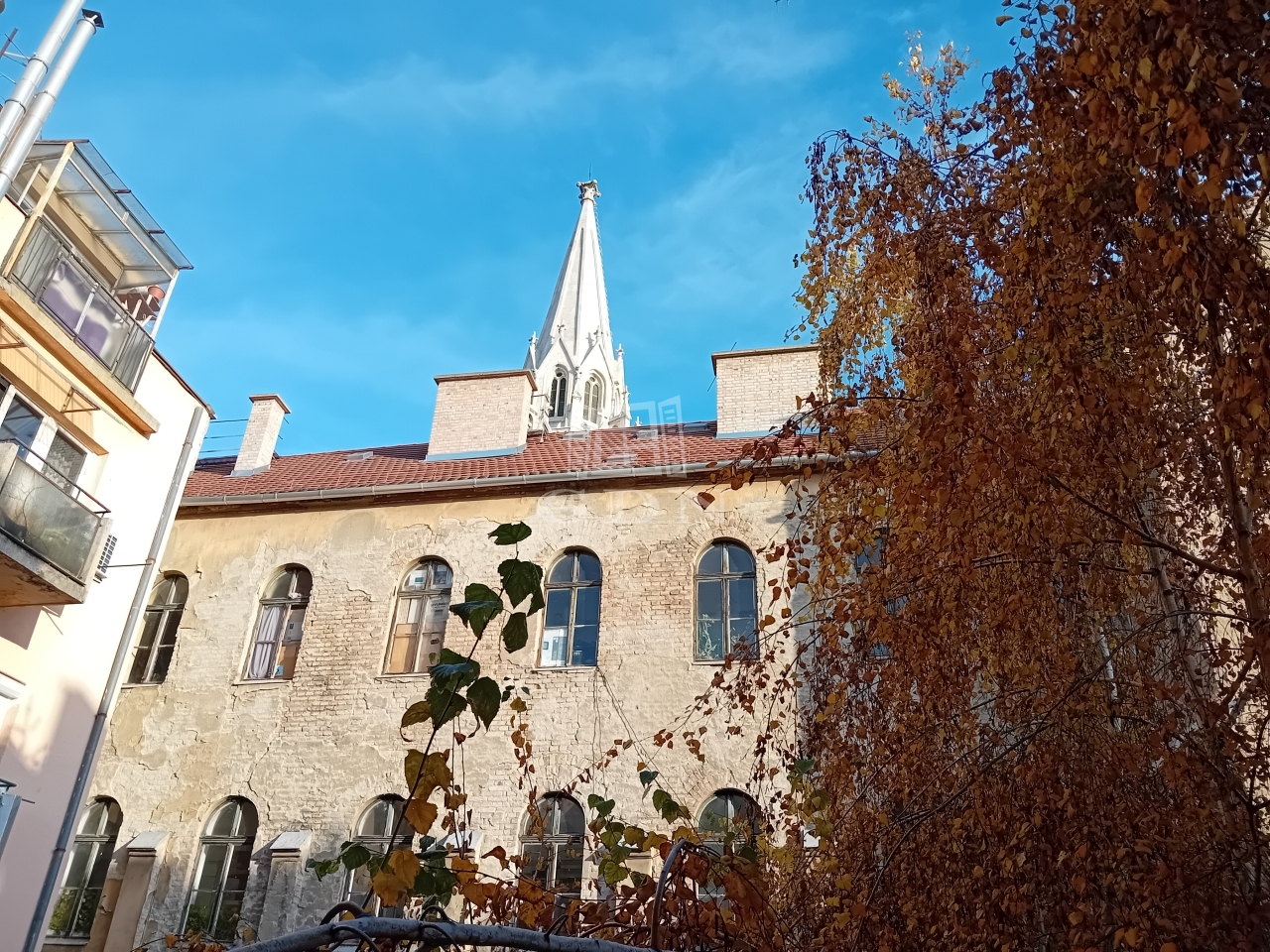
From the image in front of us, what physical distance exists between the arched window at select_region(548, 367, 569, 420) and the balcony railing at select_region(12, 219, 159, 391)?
35.2 m

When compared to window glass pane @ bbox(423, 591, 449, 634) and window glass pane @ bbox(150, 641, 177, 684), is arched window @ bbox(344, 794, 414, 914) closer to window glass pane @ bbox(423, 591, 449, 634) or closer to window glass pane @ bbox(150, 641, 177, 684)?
window glass pane @ bbox(423, 591, 449, 634)

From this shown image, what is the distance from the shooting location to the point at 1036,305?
199 inches

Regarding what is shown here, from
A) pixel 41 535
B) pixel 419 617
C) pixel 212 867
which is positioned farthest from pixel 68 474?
pixel 212 867

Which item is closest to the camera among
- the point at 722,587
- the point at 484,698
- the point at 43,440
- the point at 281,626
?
the point at 484,698

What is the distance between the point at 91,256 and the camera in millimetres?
13492

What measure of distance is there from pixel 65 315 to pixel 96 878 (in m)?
6.98

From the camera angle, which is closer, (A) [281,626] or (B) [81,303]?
(B) [81,303]

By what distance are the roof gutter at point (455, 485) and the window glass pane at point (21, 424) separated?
3251 mm

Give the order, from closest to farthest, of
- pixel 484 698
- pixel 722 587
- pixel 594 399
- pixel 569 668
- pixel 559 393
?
1. pixel 484 698
2. pixel 569 668
3. pixel 722 587
4. pixel 559 393
5. pixel 594 399

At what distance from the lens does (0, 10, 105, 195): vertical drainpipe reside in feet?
36.8

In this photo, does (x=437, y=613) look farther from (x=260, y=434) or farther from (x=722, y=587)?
(x=260, y=434)

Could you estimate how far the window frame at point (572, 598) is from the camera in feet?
41.8

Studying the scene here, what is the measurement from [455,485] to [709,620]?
4.14 meters

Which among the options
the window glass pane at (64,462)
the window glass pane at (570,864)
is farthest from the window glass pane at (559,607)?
the window glass pane at (64,462)
